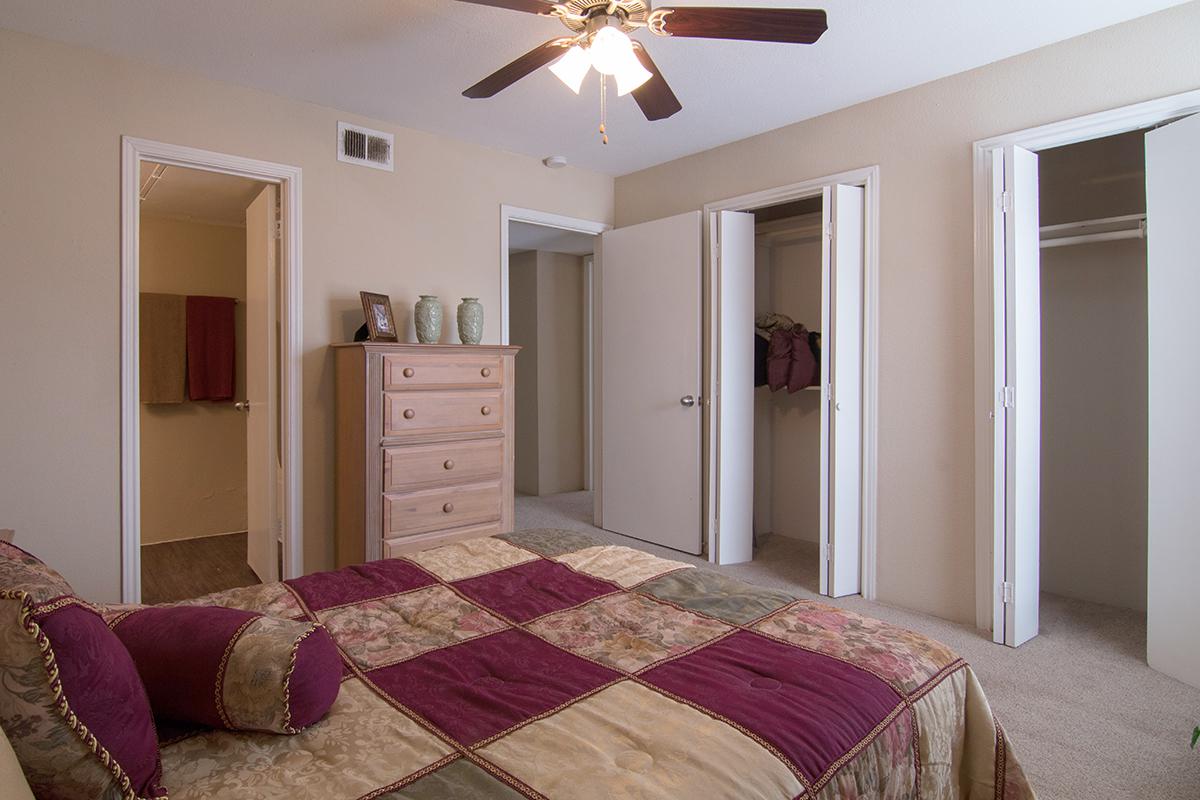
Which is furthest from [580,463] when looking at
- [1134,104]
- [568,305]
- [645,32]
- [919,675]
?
[919,675]

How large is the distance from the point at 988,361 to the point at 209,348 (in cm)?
482

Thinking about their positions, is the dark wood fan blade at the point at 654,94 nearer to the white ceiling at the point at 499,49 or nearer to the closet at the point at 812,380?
the white ceiling at the point at 499,49

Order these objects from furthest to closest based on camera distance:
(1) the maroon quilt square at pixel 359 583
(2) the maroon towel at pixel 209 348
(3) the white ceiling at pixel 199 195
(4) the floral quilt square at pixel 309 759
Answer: (2) the maroon towel at pixel 209 348, (3) the white ceiling at pixel 199 195, (1) the maroon quilt square at pixel 359 583, (4) the floral quilt square at pixel 309 759

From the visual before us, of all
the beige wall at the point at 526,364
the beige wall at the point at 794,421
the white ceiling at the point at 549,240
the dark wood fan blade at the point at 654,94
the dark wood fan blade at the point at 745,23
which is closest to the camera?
the dark wood fan blade at the point at 745,23

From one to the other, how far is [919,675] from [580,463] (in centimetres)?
541

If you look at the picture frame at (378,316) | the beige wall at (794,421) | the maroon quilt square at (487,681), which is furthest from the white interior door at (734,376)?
the maroon quilt square at (487,681)

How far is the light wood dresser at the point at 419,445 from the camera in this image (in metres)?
3.15

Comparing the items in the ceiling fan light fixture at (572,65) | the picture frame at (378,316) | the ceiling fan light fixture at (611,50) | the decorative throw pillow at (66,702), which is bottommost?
the decorative throw pillow at (66,702)

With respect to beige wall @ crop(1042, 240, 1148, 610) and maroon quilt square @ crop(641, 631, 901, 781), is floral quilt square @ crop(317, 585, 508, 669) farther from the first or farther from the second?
beige wall @ crop(1042, 240, 1148, 610)

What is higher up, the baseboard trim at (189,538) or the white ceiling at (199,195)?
the white ceiling at (199,195)

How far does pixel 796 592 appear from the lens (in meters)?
3.49

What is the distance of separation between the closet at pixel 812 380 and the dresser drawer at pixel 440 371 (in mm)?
1578

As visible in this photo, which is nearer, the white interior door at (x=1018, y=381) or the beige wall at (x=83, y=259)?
the beige wall at (x=83, y=259)

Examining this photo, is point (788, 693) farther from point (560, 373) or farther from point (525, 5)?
point (560, 373)
